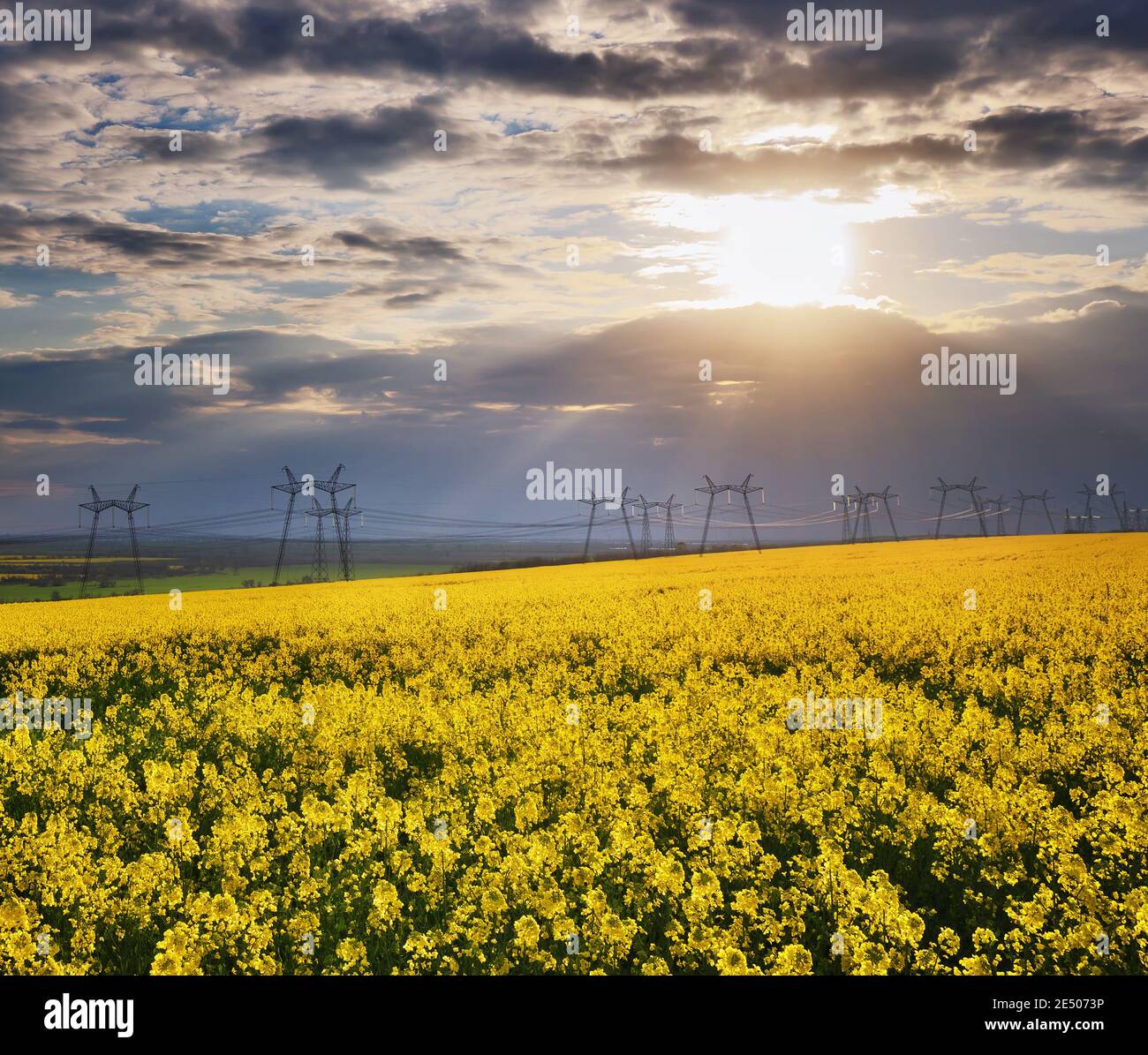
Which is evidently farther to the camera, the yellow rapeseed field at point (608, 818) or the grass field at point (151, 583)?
the grass field at point (151, 583)

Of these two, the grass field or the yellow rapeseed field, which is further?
the grass field

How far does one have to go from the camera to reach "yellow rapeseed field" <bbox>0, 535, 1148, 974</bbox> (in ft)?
21.9

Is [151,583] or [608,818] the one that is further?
[151,583]

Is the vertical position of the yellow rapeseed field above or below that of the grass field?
above

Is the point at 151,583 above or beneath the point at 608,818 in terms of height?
beneath

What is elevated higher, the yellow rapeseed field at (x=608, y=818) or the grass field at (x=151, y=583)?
the yellow rapeseed field at (x=608, y=818)

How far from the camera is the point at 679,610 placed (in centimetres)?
2822

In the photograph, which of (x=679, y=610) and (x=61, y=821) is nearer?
(x=61, y=821)

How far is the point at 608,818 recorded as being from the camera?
8.84 meters

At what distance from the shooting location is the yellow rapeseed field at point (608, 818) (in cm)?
666

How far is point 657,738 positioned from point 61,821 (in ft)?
23.6

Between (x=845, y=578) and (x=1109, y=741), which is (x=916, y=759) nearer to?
(x=1109, y=741)
